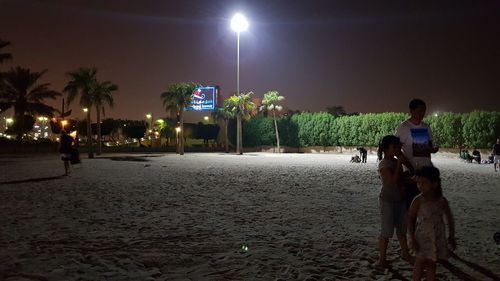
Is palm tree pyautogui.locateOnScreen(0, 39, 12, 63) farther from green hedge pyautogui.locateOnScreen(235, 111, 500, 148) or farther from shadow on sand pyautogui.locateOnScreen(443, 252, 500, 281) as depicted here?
shadow on sand pyautogui.locateOnScreen(443, 252, 500, 281)

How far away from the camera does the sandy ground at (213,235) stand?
5.21 m

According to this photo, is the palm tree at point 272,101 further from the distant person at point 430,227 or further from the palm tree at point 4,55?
the distant person at point 430,227

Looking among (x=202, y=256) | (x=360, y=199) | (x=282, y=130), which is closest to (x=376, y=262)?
(x=202, y=256)

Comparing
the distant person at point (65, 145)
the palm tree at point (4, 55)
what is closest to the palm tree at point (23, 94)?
the palm tree at point (4, 55)

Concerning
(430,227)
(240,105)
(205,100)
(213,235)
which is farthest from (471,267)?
(205,100)

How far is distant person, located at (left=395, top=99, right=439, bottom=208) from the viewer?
5.34 m

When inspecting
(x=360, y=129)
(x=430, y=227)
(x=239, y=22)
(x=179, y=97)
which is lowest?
(x=430, y=227)

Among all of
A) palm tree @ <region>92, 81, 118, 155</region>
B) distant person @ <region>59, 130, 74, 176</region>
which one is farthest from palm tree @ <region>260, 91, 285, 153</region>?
distant person @ <region>59, 130, 74, 176</region>

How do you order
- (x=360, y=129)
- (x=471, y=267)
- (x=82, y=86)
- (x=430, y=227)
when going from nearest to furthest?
(x=430, y=227)
(x=471, y=267)
(x=82, y=86)
(x=360, y=129)

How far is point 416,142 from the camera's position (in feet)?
17.7

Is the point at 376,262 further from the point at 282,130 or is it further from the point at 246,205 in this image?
the point at 282,130

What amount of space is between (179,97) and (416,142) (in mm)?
45248

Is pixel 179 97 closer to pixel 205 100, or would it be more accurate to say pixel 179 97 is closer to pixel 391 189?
pixel 205 100

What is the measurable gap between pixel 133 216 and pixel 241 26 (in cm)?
3997
